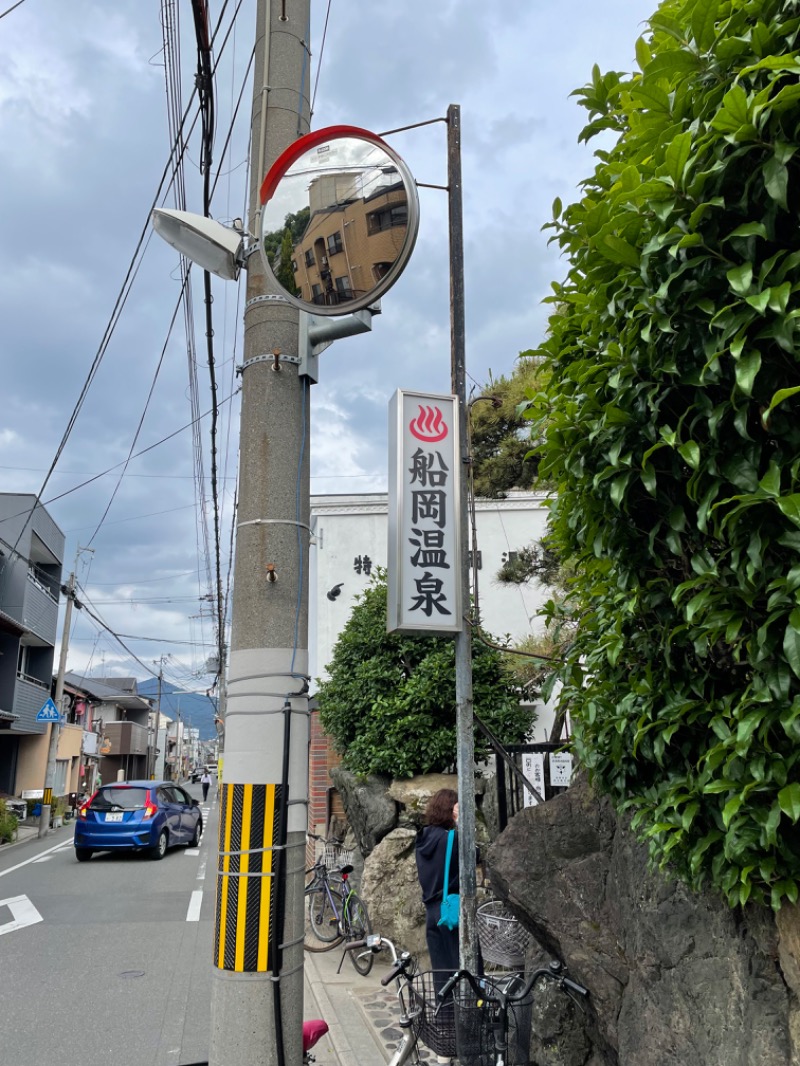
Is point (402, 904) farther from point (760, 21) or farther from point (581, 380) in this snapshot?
point (760, 21)

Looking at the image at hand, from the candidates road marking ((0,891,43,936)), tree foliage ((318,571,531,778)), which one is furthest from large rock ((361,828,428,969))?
road marking ((0,891,43,936))

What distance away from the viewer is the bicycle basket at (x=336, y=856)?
1049 centimetres

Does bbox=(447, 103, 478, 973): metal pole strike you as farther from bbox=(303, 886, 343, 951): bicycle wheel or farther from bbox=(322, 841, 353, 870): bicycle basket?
bbox=(322, 841, 353, 870): bicycle basket

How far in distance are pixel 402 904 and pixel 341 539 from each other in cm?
1054

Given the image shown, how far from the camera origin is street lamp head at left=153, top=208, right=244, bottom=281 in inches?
147

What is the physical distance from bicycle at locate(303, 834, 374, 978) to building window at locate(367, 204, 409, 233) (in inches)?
280

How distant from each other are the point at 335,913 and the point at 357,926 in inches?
30.9

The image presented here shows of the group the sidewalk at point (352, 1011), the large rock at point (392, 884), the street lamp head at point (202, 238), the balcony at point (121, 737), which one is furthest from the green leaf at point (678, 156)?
the balcony at point (121, 737)

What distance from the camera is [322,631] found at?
1720 centimetres

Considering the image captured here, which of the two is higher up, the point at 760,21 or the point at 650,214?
the point at 760,21

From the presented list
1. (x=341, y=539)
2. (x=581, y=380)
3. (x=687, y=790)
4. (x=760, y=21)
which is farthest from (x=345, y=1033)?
(x=341, y=539)

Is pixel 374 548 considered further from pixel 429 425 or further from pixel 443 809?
pixel 443 809

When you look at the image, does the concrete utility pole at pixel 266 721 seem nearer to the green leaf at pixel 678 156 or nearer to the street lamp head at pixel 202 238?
the street lamp head at pixel 202 238

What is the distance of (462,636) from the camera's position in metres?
6.09
